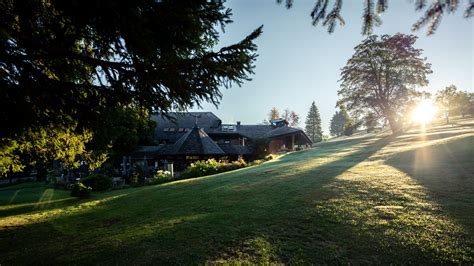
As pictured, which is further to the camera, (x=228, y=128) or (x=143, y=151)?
(x=228, y=128)

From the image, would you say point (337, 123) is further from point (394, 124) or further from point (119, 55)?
point (119, 55)

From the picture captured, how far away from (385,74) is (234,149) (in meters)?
23.1

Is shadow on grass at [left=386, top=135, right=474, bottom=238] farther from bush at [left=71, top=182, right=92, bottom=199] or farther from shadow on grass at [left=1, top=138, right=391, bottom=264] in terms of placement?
bush at [left=71, top=182, right=92, bottom=199]

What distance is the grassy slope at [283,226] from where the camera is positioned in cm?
488

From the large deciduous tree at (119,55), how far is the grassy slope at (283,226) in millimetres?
3177

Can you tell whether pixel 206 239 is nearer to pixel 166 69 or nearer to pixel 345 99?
pixel 166 69

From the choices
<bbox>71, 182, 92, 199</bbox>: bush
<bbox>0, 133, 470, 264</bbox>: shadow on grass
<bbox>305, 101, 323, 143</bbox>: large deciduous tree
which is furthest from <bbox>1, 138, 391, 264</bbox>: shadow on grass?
<bbox>305, 101, 323, 143</bbox>: large deciduous tree

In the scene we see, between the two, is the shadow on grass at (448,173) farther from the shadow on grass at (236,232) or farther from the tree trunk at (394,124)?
the tree trunk at (394,124)

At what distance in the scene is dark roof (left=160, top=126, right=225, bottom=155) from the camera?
26766mm

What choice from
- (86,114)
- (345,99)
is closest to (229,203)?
(86,114)

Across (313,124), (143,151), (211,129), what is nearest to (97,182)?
(143,151)

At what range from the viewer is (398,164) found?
13172 mm

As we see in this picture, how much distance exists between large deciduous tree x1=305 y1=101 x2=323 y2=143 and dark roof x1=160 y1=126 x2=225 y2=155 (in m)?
62.4

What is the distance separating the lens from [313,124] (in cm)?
8612
